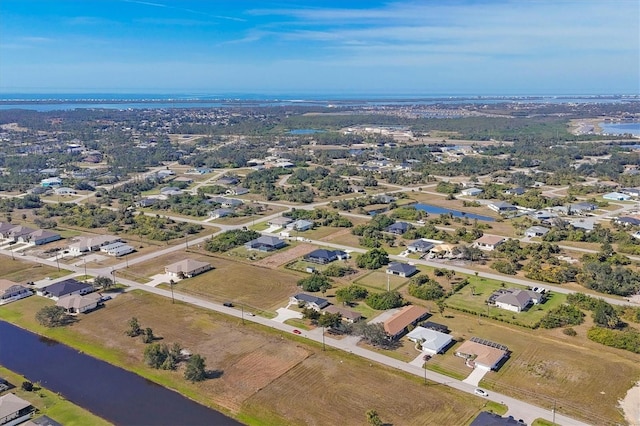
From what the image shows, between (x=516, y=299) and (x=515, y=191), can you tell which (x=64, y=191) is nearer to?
(x=516, y=299)

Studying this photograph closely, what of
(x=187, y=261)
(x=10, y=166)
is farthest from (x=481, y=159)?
(x=10, y=166)

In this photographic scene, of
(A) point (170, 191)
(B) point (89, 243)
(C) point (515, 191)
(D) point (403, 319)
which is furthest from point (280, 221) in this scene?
(C) point (515, 191)

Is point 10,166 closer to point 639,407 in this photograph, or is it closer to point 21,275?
point 21,275

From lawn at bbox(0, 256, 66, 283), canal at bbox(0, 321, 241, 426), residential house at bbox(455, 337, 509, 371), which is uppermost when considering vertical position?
residential house at bbox(455, 337, 509, 371)

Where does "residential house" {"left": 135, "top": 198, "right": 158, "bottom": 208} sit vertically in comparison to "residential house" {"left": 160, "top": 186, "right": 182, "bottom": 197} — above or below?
below

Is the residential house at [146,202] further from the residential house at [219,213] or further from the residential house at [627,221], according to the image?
the residential house at [627,221]

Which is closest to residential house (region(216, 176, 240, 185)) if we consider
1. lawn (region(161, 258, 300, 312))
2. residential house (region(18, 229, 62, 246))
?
residential house (region(18, 229, 62, 246))

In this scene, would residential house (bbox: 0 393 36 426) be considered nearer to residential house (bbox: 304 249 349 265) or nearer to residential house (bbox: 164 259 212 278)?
residential house (bbox: 164 259 212 278)

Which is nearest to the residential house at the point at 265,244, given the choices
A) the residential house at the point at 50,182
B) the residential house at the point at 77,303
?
the residential house at the point at 77,303
